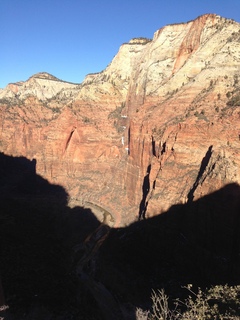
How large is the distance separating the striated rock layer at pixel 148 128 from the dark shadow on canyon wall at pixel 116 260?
3124 millimetres

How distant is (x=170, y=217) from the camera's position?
130 ft

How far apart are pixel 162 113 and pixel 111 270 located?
2931cm

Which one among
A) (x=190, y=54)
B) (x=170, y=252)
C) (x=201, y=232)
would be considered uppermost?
(x=190, y=54)

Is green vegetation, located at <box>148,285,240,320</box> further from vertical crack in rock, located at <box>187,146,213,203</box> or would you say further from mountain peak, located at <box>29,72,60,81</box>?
mountain peak, located at <box>29,72,60,81</box>

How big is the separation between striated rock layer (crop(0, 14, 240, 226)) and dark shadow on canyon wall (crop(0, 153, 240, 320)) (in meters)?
3.12

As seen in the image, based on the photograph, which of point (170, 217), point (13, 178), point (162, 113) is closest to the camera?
point (170, 217)

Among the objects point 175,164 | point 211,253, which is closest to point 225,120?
point 175,164

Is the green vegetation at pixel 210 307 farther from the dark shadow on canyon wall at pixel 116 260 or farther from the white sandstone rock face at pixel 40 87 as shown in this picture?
the white sandstone rock face at pixel 40 87

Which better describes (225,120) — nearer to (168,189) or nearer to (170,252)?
(168,189)

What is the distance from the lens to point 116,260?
133ft

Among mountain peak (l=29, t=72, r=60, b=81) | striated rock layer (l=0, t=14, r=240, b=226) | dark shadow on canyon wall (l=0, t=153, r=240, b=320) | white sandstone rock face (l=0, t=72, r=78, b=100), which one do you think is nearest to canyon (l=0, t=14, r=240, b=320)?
dark shadow on canyon wall (l=0, t=153, r=240, b=320)

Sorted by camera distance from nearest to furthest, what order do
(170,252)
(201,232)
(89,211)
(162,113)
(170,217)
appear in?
(201,232) < (170,252) < (170,217) < (162,113) < (89,211)

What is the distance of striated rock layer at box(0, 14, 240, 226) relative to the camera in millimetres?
40625

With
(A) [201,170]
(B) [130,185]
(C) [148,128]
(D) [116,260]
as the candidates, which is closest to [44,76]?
(B) [130,185]
